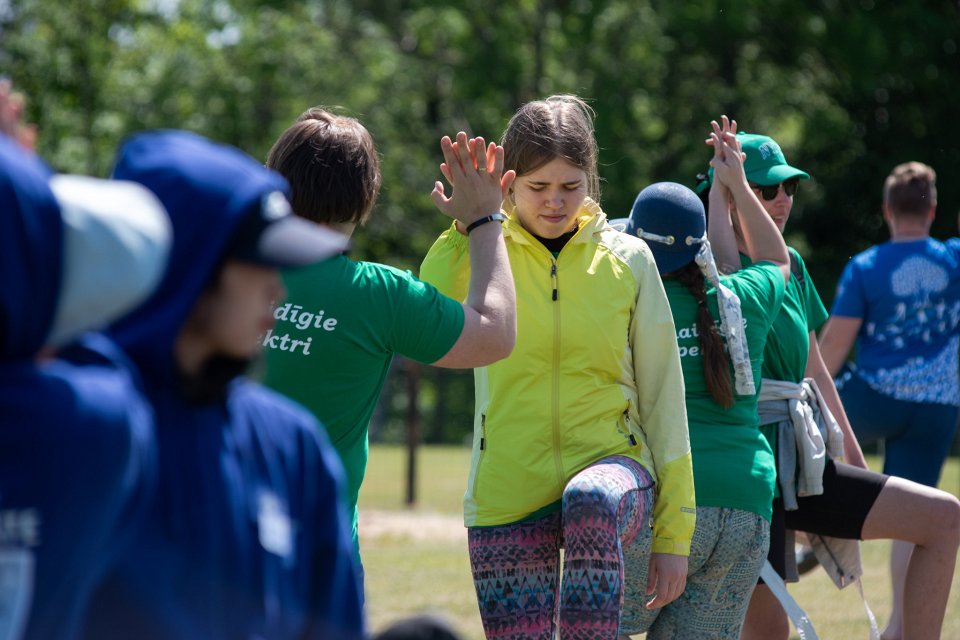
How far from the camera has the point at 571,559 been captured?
3.76 m

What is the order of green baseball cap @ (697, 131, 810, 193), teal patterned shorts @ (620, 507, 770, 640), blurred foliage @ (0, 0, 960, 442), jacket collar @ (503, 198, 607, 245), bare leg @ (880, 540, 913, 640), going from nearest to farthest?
jacket collar @ (503, 198, 607, 245) → teal patterned shorts @ (620, 507, 770, 640) → green baseball cap @ (697, 131, 810, 193) → bare leg @ (880, 540, 913, 640) → blurred foliage @ (0, 0, 960, 442)

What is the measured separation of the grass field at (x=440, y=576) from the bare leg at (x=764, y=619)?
1.16 metres

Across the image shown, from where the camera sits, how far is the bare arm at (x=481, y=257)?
11.3 feet

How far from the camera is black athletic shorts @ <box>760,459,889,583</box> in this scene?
16.4 feet

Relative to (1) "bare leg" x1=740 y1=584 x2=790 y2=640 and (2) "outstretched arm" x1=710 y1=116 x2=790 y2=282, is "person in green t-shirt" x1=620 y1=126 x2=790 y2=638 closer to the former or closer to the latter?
(2) "outstretched arm" x1=710 y1=116 x2=790 y2=282

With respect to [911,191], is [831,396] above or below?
below

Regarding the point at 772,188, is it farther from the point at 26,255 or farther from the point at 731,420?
the point at 26,255

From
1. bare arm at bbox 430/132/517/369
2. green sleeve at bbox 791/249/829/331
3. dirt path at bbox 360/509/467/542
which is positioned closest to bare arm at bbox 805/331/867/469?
green sleeve at bbox 791/249/829/331

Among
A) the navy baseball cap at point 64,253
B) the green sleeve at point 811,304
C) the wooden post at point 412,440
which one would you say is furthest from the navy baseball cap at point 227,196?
the wooden post at point 412,440

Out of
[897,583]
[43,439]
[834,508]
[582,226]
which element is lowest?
[897,583]

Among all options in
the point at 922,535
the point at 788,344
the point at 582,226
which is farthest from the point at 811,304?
the point at 582,226

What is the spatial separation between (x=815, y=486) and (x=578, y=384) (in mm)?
1382

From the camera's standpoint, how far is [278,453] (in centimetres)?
214

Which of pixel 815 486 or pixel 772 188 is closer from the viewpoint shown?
pixel 815 486
